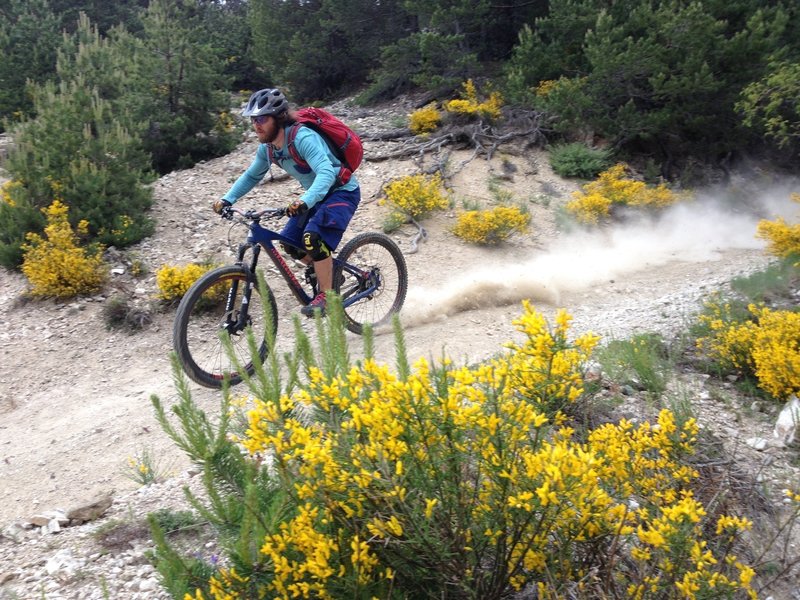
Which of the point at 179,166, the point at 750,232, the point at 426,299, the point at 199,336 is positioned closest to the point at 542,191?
the point at 750,232

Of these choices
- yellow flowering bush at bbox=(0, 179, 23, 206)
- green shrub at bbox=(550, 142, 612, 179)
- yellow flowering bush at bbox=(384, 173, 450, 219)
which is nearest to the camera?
yellow flowering bush at bbox=(0, 179, 23, 206)

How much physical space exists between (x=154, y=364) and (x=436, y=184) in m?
6.12

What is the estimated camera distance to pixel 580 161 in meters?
12.7

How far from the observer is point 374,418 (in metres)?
1.98

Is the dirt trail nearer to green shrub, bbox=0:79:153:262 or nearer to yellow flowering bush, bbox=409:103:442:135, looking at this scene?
green shrub, bbox=0:79:153:262

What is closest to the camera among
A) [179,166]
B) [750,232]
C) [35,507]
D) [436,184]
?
[35,507]

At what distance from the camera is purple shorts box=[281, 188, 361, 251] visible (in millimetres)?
5457

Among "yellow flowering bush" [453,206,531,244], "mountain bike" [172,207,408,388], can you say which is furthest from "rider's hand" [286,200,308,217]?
"yellow flowering bush" [453,206,531,244]

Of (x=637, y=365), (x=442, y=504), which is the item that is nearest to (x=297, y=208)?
(x=637, y=365)

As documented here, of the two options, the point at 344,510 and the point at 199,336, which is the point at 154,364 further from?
the point at 344,510

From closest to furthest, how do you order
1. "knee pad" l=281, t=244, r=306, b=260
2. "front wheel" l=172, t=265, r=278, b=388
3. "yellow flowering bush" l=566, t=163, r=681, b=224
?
1. "front wheel" l=172, t=265, r=278, b=388
2. "knee pad" l=281, t=244, r=306, b=260
3. "yellow flowering bush" l=566, t=163, r=681, b=224

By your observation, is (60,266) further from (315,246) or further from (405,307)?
(405,307)

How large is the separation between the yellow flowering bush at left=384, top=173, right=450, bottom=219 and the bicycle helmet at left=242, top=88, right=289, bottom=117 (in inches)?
198

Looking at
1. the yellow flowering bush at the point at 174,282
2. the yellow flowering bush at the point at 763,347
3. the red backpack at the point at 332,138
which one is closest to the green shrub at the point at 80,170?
the yellow flowering bush at the point at 174,282
